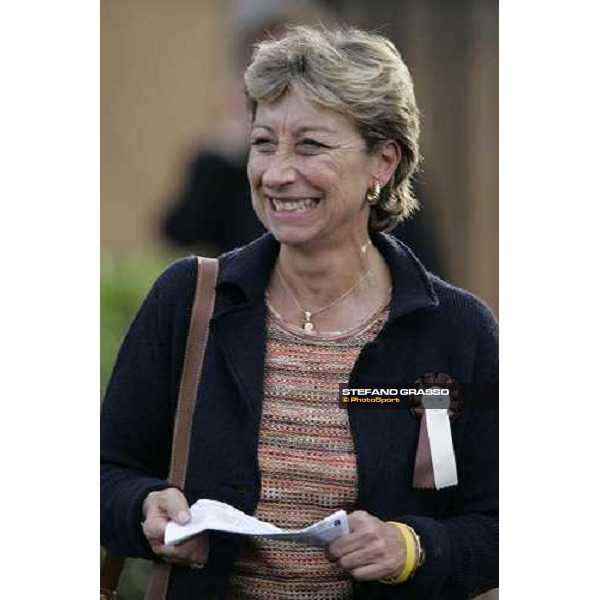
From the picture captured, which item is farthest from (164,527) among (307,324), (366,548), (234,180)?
(234,180)

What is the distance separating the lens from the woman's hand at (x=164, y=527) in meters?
2.85

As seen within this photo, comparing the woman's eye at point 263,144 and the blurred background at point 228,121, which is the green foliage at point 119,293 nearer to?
the blurred background at point 228,121

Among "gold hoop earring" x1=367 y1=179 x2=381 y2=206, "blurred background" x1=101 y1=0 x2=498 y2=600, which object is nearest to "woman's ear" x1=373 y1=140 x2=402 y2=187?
"gold hoop earring" x1=367 y1=179 x2=381 y2=206

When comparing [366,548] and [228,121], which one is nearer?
[366,548]

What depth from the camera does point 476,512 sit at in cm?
303

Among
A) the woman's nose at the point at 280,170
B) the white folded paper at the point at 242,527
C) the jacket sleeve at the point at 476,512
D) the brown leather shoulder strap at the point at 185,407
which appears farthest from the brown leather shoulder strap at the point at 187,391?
the jacket sleeve at the point at 476,512

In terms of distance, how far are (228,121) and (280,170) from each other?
43cm

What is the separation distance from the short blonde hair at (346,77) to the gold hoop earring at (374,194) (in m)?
0.09

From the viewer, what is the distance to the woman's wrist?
9.43ft

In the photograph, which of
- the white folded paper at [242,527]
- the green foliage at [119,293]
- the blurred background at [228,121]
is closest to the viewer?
the white folded paper at [242,527]

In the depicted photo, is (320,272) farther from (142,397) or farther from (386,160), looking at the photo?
(142,397)

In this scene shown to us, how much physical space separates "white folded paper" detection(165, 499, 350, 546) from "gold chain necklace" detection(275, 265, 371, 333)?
1.36 feet

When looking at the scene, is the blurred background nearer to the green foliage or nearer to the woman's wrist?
the green foliage
